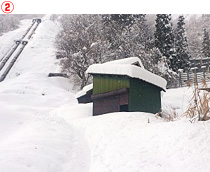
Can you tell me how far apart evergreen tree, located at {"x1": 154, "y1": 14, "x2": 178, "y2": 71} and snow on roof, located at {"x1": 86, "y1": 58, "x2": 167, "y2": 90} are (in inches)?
676

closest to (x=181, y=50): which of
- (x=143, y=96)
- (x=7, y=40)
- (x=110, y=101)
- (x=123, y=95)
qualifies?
(x=143, y=96)

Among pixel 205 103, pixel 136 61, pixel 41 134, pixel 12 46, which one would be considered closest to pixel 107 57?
pixel 136 61

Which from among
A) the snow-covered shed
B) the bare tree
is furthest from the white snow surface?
the bare tree

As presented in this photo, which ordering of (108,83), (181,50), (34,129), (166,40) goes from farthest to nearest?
(181,50), (166,40), (108,83), (34,129)

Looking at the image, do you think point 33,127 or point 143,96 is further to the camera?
point 143,96

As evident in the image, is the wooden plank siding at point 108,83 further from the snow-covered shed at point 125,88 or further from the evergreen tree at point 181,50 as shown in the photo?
the evergreen tree at point 181,50

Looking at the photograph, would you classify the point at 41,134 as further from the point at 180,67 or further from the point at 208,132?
the point at 180,67

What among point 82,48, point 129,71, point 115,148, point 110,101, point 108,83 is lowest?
point 115,148

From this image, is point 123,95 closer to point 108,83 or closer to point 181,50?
point 108,83

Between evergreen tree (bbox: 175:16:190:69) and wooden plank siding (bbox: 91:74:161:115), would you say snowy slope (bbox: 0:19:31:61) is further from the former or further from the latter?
wooden plank siding (bbox: 91:74:161:115)

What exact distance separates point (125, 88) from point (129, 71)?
0.95m

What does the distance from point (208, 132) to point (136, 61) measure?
32.8ft

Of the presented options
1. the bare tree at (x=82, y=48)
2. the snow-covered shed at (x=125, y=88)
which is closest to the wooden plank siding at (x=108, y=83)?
the snow-covered shed at (x=125, y=88)

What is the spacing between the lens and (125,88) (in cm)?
1255
